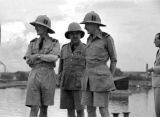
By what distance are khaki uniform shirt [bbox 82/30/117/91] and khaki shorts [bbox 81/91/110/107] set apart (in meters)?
0.08

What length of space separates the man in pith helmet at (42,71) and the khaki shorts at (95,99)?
568mm

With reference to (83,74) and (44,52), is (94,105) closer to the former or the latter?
(83,74)

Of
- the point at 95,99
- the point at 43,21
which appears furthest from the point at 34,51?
the point at 95,99

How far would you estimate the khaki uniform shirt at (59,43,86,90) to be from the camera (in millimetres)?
7766

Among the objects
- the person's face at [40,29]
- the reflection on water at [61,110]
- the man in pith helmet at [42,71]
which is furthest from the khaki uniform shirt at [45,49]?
the reflection on water at [61,110]

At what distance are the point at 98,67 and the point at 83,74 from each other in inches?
18.0

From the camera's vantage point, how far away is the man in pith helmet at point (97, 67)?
23.5 ft

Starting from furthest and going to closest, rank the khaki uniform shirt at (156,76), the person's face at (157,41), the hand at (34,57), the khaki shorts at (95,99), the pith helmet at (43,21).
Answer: the pith helmet at (43,21)
the hand at (34,57)
the khaki shorts at (95,99)
the person's face at (157,41)
the khaki uniform shirt at (156,76)

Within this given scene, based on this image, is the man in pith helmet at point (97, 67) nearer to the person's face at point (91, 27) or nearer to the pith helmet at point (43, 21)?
the person's face at point (91, 27)

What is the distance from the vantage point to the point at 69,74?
7.80 meters

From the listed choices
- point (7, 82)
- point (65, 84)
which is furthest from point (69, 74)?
point (7, 82)

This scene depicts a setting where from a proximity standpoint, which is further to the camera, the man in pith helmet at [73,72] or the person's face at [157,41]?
the man in pith helmet at [73,72]

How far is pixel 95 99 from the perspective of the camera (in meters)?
7.11

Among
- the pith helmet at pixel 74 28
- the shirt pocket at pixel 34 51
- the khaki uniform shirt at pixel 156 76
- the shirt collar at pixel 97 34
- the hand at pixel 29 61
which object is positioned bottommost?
the khaki uniform shirt at pixel 156 76
